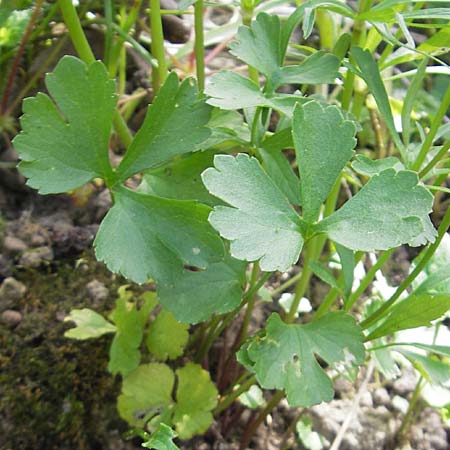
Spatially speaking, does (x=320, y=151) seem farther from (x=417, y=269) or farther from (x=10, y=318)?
(x=10, y=318)

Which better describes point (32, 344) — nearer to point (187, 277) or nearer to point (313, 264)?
point (187, 277)

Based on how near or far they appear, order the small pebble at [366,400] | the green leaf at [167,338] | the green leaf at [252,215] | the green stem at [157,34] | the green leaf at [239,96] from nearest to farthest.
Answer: the green leaf at [252,215] → the green leaf at [239,96] → the green stem at [157,34] → the green leaf at [167,338] → the small pebble at [366,400]

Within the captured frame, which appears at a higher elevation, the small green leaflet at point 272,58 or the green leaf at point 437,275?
the small green leaflet at point 272,58

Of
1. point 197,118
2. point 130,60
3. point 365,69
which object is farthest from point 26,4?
point 365,69

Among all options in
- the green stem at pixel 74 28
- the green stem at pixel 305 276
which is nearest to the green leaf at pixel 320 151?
the green stem at pixel 305 276

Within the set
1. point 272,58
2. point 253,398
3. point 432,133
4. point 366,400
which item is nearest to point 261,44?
point 272,58

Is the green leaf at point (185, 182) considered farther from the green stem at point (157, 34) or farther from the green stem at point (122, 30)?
the green stem at point (122, 30)

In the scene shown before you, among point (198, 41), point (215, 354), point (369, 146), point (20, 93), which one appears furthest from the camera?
point (369, 146)

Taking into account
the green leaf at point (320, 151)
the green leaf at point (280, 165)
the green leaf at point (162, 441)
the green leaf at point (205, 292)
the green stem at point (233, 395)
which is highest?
the green leaf at point (320, 151)
